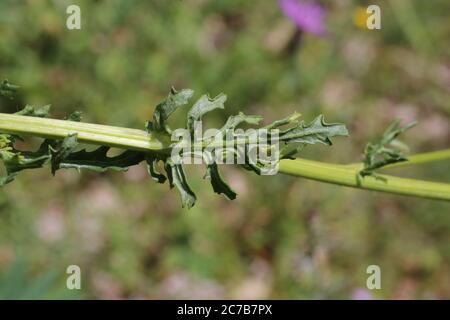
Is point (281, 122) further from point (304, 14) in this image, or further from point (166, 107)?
point (304, 14)

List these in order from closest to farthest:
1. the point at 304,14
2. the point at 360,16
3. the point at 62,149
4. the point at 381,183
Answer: the point at 62,149, the point at 381,183, the point at 304,14, the point at 360,16

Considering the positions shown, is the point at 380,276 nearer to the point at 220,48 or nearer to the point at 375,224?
the point at 375,224

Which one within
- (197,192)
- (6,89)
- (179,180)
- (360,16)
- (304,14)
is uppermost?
(360,16)

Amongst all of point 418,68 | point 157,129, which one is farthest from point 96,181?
point 157,129

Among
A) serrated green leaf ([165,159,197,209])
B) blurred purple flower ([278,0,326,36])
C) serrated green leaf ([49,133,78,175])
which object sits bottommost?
serrated green leaf ([165,159,197,209])

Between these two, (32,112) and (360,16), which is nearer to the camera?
(32,112)

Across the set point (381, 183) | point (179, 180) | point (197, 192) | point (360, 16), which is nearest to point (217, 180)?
point (179, 180)

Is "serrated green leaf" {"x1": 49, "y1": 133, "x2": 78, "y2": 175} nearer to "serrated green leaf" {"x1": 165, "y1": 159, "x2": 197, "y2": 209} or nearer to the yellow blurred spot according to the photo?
"serrated green leaf" {"x1": 165, "y1": 159, "x2": 197, "y2": 209}

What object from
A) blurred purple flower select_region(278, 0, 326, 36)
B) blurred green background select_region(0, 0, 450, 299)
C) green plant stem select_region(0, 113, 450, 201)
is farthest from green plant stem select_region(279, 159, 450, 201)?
blurred purple flower select_region(278, 0, 326, 36)
